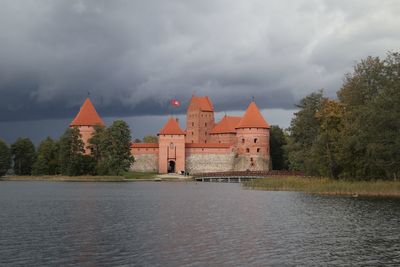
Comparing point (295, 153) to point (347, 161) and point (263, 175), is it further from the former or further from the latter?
point (347, 161)

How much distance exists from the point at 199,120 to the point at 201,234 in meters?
70.2

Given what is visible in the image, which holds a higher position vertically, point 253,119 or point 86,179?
point 253,119

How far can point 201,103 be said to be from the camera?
90.2 m

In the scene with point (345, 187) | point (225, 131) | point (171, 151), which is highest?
point (225, 131)

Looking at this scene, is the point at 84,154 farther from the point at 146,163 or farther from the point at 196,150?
the point at 196,150

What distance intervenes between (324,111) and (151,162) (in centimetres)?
3999

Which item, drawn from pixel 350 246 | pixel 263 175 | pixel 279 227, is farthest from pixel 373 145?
pixel 263 175

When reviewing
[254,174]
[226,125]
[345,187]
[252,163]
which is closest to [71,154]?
[254,174]

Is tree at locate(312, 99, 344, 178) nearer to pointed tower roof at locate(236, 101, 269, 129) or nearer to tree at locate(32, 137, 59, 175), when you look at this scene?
pointed tower roof at locate(236, 101, 269, 129)

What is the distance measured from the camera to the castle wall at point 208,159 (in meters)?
78.8

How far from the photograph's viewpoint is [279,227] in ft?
68.1

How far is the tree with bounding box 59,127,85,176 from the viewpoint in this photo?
66.9 m

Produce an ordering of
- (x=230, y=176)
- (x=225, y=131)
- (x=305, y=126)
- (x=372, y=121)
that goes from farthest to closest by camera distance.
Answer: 1. (x=225, y=131)
2. (x=230, y=176)
3. (x=305, y=126)
4. (x=372, y=121)

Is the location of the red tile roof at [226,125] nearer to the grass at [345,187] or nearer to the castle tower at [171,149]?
the castle tower at [171,149]
